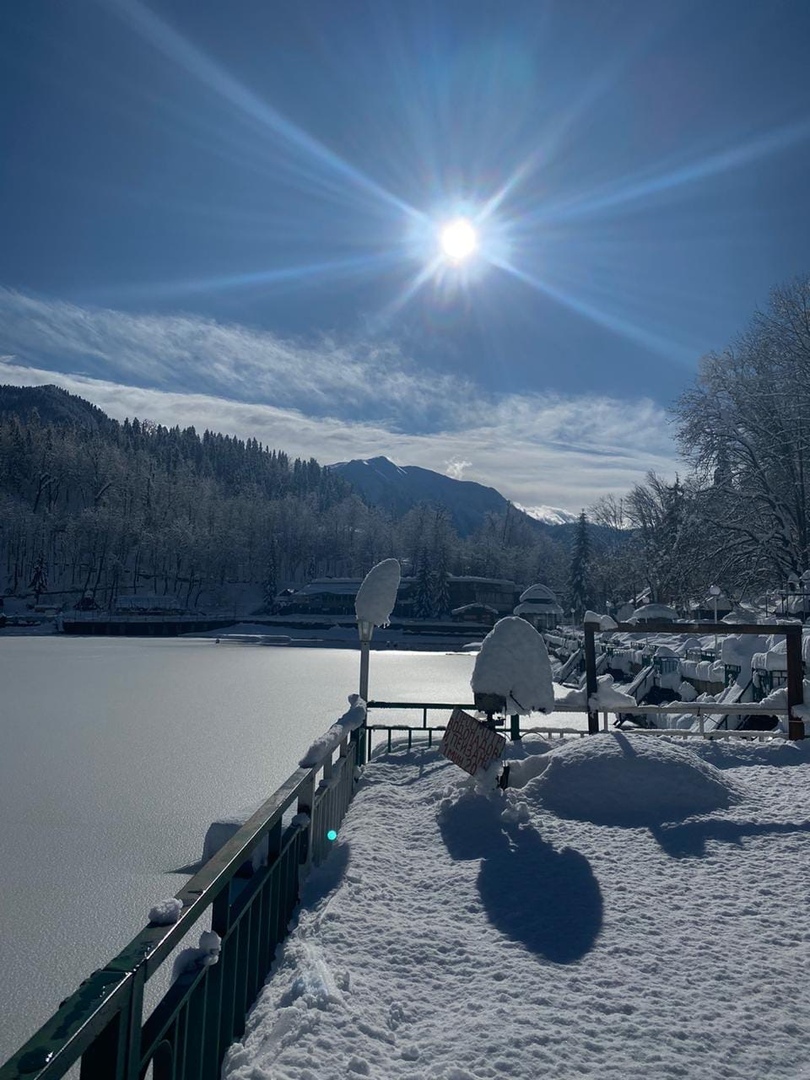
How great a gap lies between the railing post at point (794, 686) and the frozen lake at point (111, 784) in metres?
8.55

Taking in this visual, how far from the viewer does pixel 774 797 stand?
7.68 metres

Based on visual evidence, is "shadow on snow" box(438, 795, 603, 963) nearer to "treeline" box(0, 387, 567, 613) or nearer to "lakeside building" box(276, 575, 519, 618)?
"lakeside building" box(276, 575, 519, 618)

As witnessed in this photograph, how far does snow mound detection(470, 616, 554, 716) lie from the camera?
30.1 ft

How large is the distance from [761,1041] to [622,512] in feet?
241

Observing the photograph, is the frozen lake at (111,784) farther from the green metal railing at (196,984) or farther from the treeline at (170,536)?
the treeline at (170,536)

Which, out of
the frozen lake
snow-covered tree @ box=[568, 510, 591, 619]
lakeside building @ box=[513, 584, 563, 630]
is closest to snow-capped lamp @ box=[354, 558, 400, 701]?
the frozen lake

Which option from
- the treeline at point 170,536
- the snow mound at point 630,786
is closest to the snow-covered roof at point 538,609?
the treeline at point 170,536

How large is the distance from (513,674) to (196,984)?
6.91 metres

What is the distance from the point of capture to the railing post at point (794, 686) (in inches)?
433

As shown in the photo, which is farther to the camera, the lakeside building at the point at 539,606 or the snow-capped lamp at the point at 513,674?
the lakeside building at the point at 539,606

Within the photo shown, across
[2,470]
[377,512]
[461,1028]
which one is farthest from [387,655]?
[377,512]

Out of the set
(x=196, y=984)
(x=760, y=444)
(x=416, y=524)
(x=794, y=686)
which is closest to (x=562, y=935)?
(x=196, y=984)

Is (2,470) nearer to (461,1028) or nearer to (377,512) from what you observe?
(377,512)

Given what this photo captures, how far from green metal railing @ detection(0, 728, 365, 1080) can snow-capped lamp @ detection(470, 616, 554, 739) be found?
3973 mm
